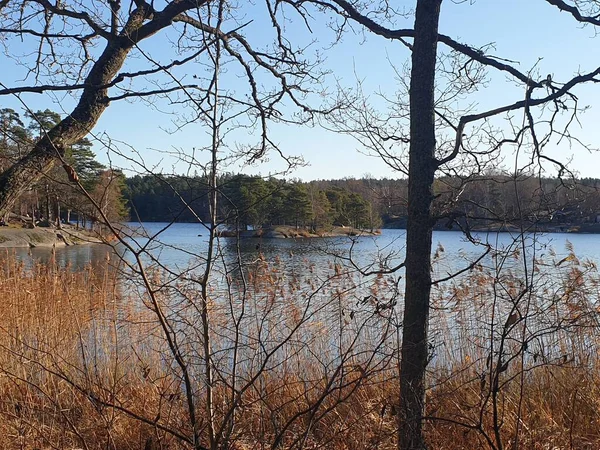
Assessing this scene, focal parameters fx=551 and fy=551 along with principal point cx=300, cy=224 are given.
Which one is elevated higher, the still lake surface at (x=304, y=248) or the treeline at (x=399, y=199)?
the treeline at (x=399, y=199)

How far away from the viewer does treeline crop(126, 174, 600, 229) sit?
2367 mm

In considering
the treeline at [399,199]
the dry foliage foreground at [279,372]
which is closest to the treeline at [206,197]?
the treeline at [399,199]

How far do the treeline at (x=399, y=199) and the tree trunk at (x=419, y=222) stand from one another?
5.2 inches

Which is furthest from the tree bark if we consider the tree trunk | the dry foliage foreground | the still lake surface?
the tree trunk

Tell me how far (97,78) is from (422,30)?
75.6 inches

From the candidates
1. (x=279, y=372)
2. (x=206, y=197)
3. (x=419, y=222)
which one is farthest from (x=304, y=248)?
(x=206, y=197)

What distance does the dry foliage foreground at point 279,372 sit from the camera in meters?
2.48

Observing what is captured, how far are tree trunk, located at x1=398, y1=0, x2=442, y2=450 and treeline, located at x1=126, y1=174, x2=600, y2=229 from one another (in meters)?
0.13

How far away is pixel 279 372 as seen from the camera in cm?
506

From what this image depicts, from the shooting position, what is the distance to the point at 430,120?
2764 mm

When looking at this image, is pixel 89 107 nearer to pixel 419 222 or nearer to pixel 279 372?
pixel 419 222

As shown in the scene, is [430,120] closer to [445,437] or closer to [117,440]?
[445,437]

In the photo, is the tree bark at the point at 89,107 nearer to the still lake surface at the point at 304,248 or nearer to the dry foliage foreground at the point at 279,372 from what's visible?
the still lake surface at the point at 304,248

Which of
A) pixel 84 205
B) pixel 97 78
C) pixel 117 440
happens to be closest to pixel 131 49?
pixel 97 78
